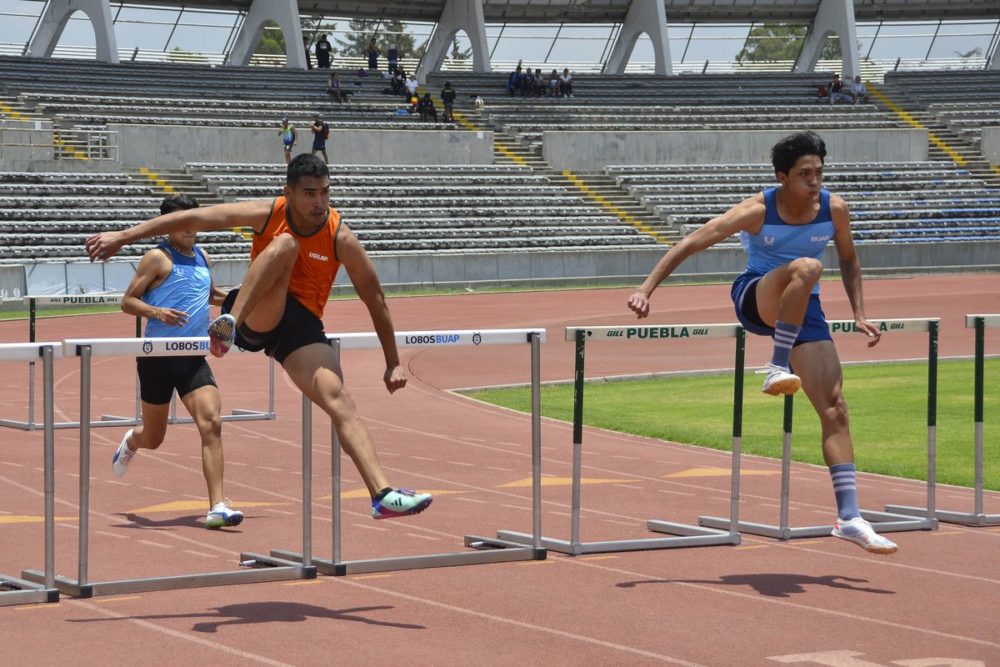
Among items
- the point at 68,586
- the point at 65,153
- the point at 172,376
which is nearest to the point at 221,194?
the point at 65,153

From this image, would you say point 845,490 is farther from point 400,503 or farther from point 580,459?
point 400,503

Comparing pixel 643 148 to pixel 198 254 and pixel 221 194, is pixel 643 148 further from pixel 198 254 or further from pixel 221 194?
pixel 198 254

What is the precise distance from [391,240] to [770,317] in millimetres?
30573

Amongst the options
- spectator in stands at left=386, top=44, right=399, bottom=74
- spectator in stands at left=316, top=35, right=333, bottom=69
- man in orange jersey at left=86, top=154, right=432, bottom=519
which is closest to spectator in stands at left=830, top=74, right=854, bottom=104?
spectator in stands at left=386, top=44, right=399, bottom=74

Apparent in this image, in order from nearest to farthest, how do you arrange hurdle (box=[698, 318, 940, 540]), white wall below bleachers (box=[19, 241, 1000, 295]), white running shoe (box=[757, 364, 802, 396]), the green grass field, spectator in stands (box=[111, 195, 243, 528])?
white running shoe (box=[757, 364, 802, 396]) < hurdle (box=[698, 318, 940, 540]) < spectator in stands (box=[111, 195, 243, 528]) < the green grass field < white wall below bleachers (box=[19, 241, 1000, 295])

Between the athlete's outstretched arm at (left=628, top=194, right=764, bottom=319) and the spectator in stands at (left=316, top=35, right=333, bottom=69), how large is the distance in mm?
43563

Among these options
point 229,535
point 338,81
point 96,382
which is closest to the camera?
point 229,535

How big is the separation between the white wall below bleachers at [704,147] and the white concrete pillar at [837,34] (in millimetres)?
6123

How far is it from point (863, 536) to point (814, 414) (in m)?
8.52

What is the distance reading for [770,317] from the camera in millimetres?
7824

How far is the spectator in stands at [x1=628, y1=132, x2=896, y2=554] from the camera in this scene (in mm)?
7426

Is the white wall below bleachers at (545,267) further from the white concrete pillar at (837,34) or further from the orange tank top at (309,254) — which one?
the orange tank top at (309,254)

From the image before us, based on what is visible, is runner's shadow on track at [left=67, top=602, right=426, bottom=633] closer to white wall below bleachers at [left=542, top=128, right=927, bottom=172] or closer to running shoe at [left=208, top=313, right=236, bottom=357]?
running shoe at [left=208, top=313, right=236, bottom=357]

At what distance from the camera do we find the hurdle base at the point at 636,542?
27.4 feet
